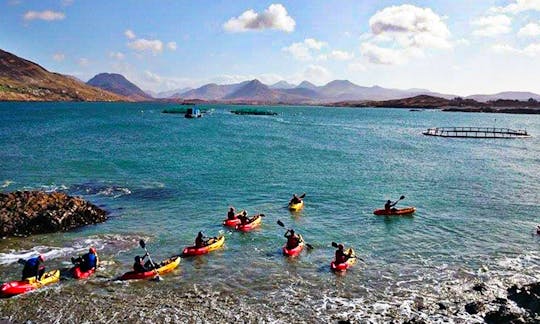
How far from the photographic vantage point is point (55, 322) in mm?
22344

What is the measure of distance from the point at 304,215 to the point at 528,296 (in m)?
21.4

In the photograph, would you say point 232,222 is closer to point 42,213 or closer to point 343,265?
point 343,265

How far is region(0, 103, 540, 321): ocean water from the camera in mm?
28219

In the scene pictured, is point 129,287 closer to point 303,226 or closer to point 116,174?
point 303,226

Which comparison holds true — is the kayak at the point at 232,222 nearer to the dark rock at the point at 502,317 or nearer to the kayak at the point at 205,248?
the kayak at the point at 205,248

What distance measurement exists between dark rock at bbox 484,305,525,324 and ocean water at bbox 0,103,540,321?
133 inches

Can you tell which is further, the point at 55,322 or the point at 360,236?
the point at 360,236

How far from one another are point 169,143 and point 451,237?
70.4 m

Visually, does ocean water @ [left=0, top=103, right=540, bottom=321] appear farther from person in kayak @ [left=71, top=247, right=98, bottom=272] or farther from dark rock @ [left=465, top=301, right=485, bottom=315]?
dark rock @ [left=465, top=301, right=485, bottom=315]

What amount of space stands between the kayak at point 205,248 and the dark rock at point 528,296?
1964 centimetres

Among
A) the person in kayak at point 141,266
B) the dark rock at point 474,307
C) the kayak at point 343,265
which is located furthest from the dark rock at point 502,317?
the person in kayak at point 141,266

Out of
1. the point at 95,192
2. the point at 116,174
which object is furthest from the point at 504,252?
the point at 116,174

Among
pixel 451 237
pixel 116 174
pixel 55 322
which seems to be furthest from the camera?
pixel 116 174

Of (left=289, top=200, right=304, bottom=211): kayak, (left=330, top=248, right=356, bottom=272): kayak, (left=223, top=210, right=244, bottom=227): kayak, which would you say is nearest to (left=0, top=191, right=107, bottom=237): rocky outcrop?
(left=223, top=210, right=244, bottom=227): kayak
